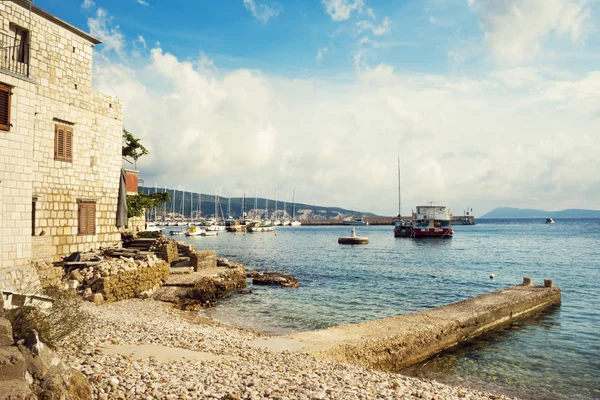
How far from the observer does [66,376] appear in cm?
575

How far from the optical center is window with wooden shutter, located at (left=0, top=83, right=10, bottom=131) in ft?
44.2

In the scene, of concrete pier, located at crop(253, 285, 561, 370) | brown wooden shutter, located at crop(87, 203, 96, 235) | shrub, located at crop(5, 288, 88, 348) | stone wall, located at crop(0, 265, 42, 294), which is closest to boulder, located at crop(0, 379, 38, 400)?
shrub, located at crop(5, 288, 88, 348)

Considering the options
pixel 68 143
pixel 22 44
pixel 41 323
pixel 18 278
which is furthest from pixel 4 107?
pixel 41 323

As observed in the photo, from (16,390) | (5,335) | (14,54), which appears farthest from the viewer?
(14,54)

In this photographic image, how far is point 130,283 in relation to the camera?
60.6 ft

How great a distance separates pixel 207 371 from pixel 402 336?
22.4ft

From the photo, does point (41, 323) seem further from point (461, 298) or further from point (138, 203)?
point (461, 298)

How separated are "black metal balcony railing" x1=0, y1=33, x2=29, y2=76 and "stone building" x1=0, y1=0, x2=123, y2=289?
1.5 inches

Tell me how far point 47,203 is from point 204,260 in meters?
11.0

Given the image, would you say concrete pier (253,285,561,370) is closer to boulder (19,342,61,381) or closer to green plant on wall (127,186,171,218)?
boulder (19,342,61,381)

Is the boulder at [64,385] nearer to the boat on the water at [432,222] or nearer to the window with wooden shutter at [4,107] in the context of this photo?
the window with wooden shutter at [4,107]

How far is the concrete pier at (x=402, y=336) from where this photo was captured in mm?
11461

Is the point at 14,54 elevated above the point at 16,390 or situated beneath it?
elevated above

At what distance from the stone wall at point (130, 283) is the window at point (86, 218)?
311 centimetres
